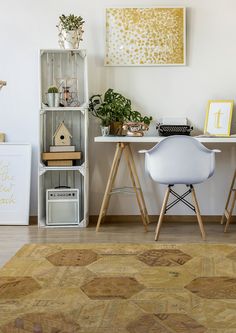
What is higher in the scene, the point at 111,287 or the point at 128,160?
the point at 128,160

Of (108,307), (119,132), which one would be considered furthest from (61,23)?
(108,307)

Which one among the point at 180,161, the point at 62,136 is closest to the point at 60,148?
the point at 62,136

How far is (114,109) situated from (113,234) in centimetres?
114

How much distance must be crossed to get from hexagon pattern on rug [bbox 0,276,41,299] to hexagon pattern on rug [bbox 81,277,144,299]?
28 cm

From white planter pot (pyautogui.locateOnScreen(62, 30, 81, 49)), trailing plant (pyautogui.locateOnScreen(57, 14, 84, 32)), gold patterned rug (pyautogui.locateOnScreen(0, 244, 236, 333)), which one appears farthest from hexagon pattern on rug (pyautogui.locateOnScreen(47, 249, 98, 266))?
trailing plant (pyautogui.locateOnScreen(57, 14, 84, 32))

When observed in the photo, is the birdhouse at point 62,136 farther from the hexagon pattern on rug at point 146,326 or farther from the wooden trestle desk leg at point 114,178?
the hexagon pattern on rug at point 146,326

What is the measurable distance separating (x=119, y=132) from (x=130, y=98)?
0.42 m

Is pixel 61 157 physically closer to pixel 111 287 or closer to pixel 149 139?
pixel 149 139

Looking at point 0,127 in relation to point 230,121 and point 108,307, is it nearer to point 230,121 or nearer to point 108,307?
point 230,121

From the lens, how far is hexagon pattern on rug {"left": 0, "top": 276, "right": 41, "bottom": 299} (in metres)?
2.51

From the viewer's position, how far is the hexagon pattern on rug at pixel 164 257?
Answer: 122 inches

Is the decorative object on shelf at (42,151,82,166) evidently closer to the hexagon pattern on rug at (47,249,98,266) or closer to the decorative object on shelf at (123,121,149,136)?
the decorative object on shelf at (123,121,149,136)

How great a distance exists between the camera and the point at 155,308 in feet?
7.59

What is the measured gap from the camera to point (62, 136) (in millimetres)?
4539
